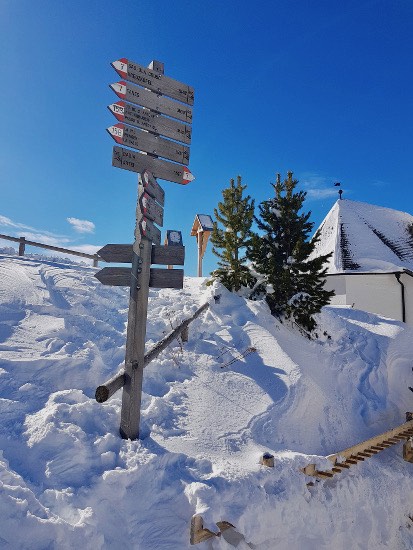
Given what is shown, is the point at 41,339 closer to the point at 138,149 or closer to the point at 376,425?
the point at 138,149

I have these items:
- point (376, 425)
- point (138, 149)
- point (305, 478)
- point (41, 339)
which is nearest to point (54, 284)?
point (41, 339)

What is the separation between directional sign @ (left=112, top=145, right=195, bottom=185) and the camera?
17.3 ft

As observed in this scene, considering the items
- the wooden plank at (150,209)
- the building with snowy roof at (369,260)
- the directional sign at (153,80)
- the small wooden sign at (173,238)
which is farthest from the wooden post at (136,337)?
the small wooden sign at (173,238)

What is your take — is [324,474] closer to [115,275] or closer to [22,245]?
[115,275]

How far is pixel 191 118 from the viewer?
597 cm

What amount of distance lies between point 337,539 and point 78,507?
3.83 m

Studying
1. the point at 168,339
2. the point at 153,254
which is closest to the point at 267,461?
the point at 168,339

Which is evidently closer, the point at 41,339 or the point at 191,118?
the point at 191,118

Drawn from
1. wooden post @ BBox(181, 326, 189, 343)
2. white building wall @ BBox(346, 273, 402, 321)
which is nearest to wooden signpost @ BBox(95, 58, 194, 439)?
wooden post @ BBox(181, 326, 189, 343)

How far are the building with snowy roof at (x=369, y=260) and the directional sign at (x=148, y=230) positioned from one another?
1300 cm

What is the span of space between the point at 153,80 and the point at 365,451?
7.68 m

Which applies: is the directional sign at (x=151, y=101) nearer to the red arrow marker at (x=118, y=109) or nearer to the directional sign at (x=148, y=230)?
the red arrow marker at (x=118, y=109)

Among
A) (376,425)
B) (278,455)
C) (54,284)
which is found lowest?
(376,425)

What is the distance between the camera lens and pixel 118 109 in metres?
5.28
